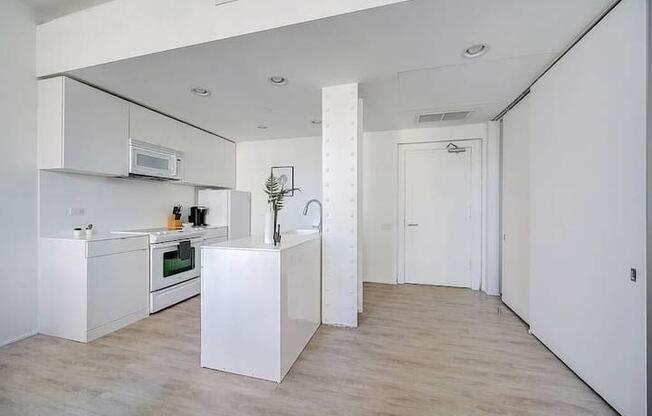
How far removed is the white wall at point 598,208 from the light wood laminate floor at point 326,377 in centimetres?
28

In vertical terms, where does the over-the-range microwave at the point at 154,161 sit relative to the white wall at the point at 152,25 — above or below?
below

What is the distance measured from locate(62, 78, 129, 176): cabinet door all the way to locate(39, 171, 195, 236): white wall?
0.32 m

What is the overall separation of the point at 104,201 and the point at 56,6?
189cm

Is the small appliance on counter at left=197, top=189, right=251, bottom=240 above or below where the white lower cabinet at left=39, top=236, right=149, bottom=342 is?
above

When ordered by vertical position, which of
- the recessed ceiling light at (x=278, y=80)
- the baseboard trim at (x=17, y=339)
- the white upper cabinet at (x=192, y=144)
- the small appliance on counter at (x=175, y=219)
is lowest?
the baseboard trim at (x=17, y=339)

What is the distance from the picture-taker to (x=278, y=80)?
101 inches

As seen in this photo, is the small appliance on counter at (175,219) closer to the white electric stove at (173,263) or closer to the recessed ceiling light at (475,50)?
the white electric stove at (173,263)

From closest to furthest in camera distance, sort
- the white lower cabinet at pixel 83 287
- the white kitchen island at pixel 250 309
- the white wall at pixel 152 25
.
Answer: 1. the white wall at pixel 152 25
2. the white kitchen island at pixel 250 309
3. the white lower cabinet at pixel 83 287

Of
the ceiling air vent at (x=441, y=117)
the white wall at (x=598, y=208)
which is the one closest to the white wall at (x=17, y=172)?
the ceiling air vent at (x=441, y=117)

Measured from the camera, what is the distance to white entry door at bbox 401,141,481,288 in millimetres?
4125

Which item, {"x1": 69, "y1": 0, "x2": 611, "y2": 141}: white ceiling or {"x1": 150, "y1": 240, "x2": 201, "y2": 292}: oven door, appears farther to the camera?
{"x1": 150, "y1": 240, "x2": 201, "y2": 292}: oven door

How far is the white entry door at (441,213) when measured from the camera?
13.5 ft

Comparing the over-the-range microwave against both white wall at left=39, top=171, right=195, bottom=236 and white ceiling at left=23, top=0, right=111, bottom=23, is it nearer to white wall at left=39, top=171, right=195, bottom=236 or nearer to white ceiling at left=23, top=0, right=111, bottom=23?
white wall at left=39, top=171, right=195, bottom=236

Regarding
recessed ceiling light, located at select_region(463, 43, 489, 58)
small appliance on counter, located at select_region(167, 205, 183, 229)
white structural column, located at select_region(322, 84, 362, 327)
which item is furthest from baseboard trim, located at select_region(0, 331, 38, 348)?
recessed ceiling light, located at select_region(463, 43, 489, 58)
